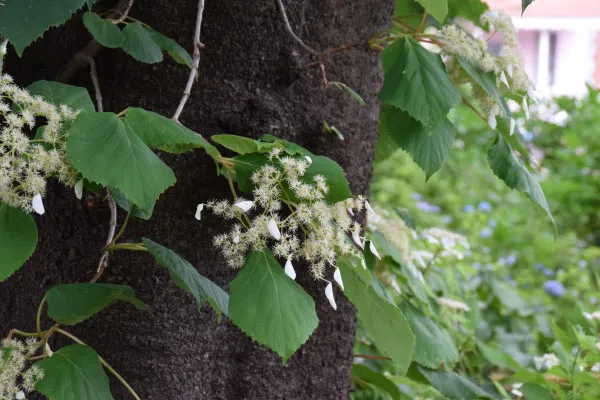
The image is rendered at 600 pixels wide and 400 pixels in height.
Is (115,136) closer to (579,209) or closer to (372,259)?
(372,259)

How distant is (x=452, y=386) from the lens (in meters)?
1.52

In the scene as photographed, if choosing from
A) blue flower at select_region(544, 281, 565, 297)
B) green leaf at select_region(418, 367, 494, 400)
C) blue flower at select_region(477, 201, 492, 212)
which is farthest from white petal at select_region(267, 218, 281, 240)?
blue flower at select_region(477, 201, 492, 212)

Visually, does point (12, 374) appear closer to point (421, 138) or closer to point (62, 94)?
point (62, 94)

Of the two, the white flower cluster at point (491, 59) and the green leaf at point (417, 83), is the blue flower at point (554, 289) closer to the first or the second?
the white flower cluster at point (491, 59)

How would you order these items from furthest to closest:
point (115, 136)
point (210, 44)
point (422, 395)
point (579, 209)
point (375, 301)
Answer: point (579, 209) → point (422, 395) → point (210, 44) → point (375, 301) → point (115, 136)

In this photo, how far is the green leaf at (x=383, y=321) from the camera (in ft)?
3.23

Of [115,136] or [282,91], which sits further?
[282,91]

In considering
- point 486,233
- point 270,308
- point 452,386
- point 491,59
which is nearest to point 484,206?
point 486,233

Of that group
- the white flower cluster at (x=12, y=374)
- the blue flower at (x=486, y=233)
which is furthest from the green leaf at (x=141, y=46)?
the blue flower at (x=486, y=233)

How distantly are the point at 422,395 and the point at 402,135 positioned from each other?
1.31 meters

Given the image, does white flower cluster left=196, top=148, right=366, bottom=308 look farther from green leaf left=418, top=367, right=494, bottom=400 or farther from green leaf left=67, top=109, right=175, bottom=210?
green leaf left=418, top=367, right=494, bottom=400

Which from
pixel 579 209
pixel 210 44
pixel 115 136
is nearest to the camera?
pixel 115 136

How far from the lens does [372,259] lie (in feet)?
3.46

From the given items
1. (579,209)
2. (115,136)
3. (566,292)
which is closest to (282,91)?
(115,136)
